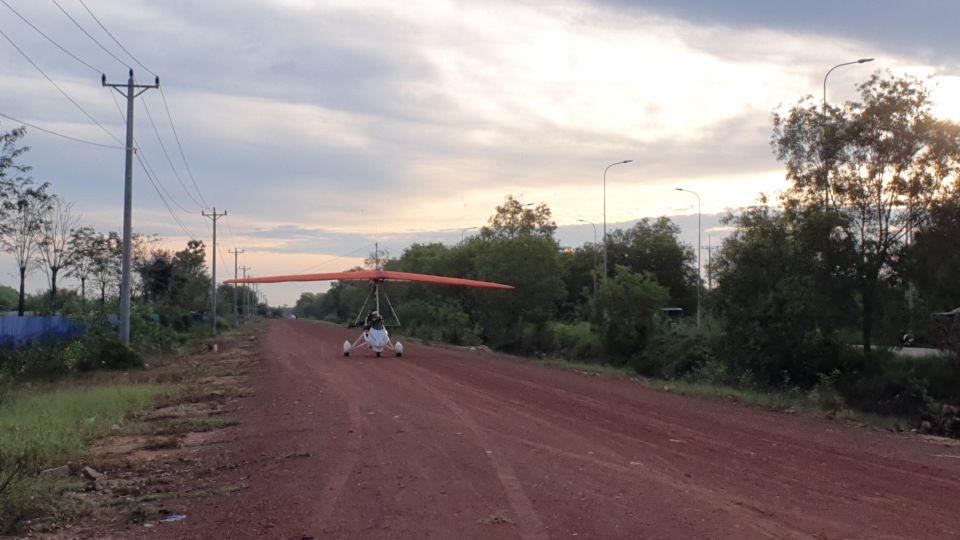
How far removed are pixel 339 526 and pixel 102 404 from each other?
1328cm

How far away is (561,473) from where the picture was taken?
395 inches

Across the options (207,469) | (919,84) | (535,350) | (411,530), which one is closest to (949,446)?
(411,530)

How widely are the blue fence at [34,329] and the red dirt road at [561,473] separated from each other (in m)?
21.0

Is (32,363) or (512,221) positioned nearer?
(32,363)

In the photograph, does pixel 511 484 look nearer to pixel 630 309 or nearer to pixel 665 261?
pixel 630 309

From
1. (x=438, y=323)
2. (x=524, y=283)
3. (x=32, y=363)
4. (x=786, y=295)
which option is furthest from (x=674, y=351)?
(x=32, y=363)

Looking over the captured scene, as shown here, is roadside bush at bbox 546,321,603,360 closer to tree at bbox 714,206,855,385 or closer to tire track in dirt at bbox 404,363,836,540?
tree at bbox 714,206,855,385

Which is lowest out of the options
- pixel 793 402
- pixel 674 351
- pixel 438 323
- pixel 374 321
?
pixel 674 351

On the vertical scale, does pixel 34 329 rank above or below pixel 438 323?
above

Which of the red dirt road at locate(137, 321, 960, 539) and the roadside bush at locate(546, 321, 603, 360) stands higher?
the red dirt road at locate(137, 321, 960, 539)

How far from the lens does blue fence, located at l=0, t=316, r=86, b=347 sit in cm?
3419

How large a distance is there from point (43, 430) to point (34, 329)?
24.6 m

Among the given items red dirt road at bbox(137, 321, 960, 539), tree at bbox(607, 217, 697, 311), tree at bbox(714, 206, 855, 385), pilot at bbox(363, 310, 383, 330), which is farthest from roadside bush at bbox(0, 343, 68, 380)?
tree at bbox(607, 217, 697, 311)

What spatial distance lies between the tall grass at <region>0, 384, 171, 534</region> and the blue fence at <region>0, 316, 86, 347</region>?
34.5 ft
